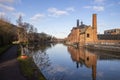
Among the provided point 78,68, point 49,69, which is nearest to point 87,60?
point 78,68

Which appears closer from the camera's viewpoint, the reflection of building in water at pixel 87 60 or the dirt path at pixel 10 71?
the dirt path at pixel 10 71

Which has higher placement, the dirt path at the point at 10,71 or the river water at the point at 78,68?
the dirt path at the point at 10,71

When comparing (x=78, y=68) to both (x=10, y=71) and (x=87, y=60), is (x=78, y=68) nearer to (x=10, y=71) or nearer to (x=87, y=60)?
(x=87, y=60)

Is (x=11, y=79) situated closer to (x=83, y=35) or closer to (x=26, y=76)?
(x=26, y=76)

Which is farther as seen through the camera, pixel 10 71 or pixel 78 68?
pixel 78 68

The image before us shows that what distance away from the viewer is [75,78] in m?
15.9

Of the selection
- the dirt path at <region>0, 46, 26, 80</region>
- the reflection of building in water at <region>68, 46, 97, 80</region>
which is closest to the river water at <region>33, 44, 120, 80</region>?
the reflection of building in water at <region>68, 46, 97, 80</region>

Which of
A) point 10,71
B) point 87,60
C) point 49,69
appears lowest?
point 87,60

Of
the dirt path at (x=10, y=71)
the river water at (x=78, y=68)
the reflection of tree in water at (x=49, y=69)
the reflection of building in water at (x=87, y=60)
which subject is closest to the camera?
the dirt path at (x=10, y=71)

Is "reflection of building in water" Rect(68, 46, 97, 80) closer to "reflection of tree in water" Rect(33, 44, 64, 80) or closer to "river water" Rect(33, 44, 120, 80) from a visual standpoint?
"river water" Rect(33, 44, 120, 80)

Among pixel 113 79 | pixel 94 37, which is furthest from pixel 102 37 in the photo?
pixel 113 79

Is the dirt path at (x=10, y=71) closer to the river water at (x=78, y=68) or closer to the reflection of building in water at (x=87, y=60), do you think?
the river water at (x=78, y=68)

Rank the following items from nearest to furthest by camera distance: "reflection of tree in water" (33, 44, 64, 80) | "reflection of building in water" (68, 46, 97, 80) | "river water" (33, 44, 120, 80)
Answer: "reflection of tree in water" (33, 44, 64, 80) → "river water" (33, 44, 120, 80) → "reflection of building in water" (68, 46, 97, 80)

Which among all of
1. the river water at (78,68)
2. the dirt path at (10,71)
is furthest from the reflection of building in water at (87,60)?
the dirt path at (10,71)
